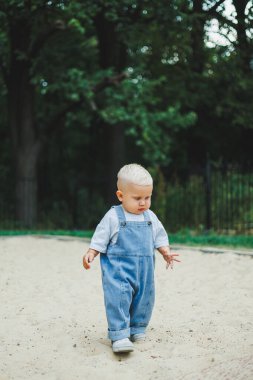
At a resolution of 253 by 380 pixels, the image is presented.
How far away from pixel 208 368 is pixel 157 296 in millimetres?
2426

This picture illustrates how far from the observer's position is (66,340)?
16.0ft

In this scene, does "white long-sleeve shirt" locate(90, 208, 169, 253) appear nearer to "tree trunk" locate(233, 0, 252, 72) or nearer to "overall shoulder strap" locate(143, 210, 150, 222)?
"overall shoulder strap" locate(143, 210, 150, 222)

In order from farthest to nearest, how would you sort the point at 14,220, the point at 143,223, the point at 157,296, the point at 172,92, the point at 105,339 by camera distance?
the point at 172,92 → the point at 14,220 → the point at 157,296 → the point at 105,339 → the point at 143,223

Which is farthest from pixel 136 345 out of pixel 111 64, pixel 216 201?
pixel 111 64

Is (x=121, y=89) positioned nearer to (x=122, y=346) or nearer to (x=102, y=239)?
(x=102, y=239)

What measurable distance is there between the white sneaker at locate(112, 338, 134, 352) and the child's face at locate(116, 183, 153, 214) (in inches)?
36.8

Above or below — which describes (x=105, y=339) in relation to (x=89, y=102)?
below

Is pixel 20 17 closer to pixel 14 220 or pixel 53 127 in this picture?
pixel 53 127

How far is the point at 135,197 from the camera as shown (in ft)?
14.9

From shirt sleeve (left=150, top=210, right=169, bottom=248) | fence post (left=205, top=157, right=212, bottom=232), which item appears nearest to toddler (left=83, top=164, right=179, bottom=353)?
shirt sleeve (left=150, top=210, right=169, bottom=248)

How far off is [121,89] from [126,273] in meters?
12.3

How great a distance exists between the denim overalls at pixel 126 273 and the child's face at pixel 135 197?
0.30ft

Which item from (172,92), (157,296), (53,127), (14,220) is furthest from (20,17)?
(157,296)

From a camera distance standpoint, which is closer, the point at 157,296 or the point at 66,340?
the point at 66,340
